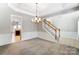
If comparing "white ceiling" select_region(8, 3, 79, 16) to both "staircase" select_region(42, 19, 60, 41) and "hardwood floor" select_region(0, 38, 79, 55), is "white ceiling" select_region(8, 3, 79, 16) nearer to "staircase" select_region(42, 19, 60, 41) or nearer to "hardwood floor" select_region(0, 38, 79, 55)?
"staircase" select_region(42, 19, 60, 41)

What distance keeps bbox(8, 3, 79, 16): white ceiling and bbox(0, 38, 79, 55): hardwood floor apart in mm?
436

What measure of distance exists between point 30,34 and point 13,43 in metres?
0.30

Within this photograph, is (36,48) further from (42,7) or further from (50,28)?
(42,7)

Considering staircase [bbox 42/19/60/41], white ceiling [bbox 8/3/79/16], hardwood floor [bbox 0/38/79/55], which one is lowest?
hardwood floor [bbox 0/38/79/55]

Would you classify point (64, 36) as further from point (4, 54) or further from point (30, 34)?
point (4, 54)

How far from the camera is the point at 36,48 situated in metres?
2.24

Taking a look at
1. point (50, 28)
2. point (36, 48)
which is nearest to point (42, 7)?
point (50, 28)

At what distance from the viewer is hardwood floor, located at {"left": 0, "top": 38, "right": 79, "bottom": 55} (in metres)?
2.22

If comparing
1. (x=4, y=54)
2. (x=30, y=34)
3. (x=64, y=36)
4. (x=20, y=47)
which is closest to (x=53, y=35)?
(x=64, y=36)

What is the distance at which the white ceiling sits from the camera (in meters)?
2.23

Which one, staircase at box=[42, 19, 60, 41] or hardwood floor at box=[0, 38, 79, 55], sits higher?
staircase at box=[42, 19, 60, 41]

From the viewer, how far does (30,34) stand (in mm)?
2258

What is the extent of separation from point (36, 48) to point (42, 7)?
64 centimetres

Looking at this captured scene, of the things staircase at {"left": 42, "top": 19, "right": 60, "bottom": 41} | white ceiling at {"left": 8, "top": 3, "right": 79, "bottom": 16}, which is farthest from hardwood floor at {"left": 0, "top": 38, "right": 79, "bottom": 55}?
white ceiling at {"left": 8, "top": 3, "right": 79, "bottom": 16}
